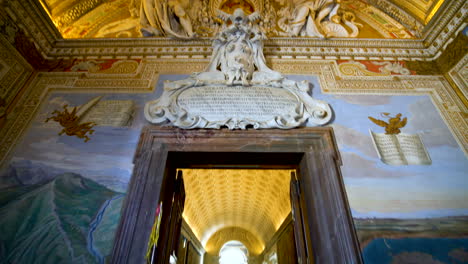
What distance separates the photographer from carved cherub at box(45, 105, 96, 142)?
3267 millimetres

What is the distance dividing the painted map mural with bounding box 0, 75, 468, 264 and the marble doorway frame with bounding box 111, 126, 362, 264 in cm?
18

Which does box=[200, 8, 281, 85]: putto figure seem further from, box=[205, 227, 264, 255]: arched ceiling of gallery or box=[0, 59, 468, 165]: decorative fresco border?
box=[205, 227, 264, 255]: arched ceiling of gallery

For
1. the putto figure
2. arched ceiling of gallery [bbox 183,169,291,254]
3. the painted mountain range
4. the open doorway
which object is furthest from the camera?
arched ceiling of gallery [bbox 183,169,291,254]

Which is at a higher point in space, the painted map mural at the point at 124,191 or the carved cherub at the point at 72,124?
the carved cherub at the point at 72,124

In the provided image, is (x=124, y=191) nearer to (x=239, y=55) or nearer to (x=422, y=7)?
(x=239, y=55)

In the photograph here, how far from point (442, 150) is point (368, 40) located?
90.1 inches

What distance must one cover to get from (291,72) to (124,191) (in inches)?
126

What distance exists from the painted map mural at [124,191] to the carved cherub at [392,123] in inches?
2.9

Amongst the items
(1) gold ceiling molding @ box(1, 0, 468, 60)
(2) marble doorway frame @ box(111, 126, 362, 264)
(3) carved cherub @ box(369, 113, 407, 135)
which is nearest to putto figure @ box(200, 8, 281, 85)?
(1) gold ceiling molding @ box(1, 0, 468, 60)

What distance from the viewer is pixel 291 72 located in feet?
13.3

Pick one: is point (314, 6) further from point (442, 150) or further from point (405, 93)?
point (442, 150)

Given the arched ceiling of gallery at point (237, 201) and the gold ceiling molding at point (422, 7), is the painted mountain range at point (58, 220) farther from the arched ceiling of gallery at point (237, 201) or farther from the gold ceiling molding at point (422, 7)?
the gold ceiling molding at point (422, 7)

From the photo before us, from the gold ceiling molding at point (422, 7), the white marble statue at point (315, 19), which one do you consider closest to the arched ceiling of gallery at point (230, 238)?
the white marble statue at point (315, 19)

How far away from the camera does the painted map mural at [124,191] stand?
98.2 inches
